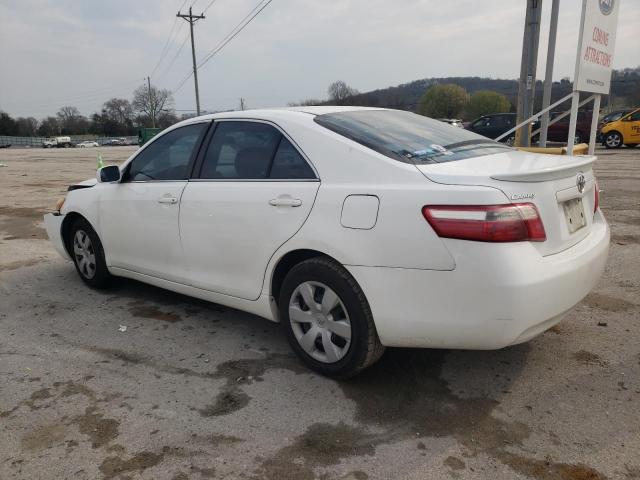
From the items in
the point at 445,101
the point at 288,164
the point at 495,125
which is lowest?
the point at 288,164

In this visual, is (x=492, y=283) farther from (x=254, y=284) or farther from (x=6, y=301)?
(x=6, y=301)

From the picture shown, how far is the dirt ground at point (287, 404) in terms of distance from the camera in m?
2.30

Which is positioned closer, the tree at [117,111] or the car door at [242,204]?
the car door at [242,204]

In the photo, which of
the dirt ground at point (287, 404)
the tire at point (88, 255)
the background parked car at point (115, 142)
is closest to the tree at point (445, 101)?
the background parked car at point (115, 142)

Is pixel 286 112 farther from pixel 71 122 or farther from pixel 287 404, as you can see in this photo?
pixel 71 122

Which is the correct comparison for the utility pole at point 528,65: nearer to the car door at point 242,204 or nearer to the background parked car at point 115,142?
the car door at point 242,204

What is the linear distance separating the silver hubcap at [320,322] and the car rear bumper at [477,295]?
25cm

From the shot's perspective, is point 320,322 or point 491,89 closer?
point 320,322

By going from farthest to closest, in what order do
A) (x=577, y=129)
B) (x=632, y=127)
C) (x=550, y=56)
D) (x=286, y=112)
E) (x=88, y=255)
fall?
1. (x=577, y=129)
2. (x=632, y=127)
3. (x=550, y=56)
4. (x=88, y=255)
5. (x=286, y=112)

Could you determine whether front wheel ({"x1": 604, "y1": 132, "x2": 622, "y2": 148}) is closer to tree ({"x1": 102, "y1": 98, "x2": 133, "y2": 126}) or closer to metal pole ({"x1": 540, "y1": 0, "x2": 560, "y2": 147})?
metal pole ({"x1": 540, "y1": 0, "x2": 560, "y2": 147})

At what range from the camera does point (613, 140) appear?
21.7 meters

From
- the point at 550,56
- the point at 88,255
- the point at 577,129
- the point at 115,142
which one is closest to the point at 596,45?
the point at 550,56

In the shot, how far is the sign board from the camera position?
5.93m

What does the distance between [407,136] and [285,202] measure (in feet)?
2.76
